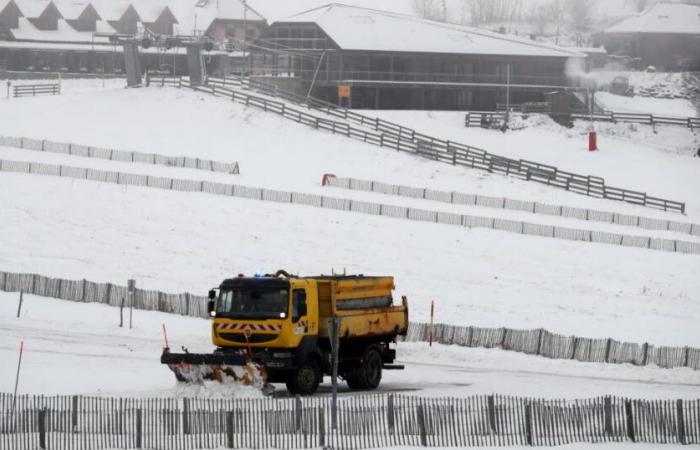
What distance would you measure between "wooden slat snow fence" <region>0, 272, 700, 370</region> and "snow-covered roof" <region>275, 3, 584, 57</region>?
62034 millimetres

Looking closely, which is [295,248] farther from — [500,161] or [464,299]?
[500,161]

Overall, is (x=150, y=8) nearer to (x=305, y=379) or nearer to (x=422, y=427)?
(x=305, y=379)

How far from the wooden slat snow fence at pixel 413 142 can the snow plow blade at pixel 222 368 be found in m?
57.7

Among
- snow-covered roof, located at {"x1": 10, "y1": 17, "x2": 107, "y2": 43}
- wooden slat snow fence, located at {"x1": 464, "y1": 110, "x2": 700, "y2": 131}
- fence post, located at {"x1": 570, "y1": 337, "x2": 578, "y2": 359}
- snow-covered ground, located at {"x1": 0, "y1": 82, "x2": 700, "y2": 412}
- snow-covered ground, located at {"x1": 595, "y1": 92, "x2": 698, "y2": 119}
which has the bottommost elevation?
fence post, located at {"x1": 570, "y1": 337, "x2": 578, "y2": 359}

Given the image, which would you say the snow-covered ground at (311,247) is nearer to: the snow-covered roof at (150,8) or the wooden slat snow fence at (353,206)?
the wooden slat snow fence at (353,206)

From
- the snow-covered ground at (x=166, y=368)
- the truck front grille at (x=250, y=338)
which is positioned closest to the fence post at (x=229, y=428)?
the snow-covered ground at (x=166, y=368)

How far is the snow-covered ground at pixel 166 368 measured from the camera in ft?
113

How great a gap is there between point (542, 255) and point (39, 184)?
2759 centimetres

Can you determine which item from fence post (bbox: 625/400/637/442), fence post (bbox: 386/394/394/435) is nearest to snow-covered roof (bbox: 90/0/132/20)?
fence post (bbox: 386/394/394/435)

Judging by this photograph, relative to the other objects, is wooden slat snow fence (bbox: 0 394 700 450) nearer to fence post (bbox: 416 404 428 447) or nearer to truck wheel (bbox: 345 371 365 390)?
fence post (bbox: 416 404 428 447)

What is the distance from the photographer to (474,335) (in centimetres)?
4688

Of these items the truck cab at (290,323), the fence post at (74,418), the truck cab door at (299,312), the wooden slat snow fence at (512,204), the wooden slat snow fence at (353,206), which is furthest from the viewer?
the wooden slat snow fence at (512,204)

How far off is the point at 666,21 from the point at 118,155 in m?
83.8

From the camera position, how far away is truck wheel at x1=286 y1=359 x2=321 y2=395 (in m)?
32.2
